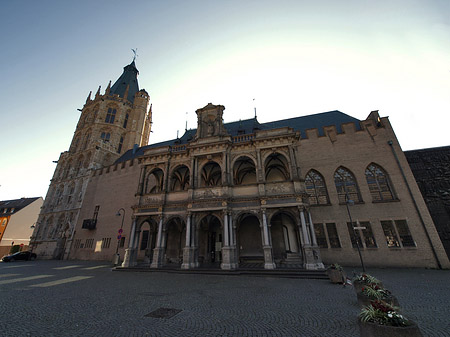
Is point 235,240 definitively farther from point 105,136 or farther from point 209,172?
point 105,136

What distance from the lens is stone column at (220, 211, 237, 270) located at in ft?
48.0

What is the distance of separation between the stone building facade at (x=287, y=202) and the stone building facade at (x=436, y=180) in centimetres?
137

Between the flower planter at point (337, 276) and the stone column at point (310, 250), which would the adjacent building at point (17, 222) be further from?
the flower planter at point (337, 276)

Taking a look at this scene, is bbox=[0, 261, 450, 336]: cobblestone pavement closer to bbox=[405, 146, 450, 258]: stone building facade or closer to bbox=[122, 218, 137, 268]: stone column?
bbox=[122, 218, 137, 268]: stone column

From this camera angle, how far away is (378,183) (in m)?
17.6

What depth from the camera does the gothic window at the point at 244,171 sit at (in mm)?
19938

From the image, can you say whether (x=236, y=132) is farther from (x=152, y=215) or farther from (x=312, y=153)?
(x=152, y=215)

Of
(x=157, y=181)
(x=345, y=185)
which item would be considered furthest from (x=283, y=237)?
(x=157, y=181)

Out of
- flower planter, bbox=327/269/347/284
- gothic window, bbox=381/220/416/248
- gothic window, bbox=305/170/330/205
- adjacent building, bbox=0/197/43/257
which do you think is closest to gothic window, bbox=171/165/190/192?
gothic window, bbox=305/170/330/205

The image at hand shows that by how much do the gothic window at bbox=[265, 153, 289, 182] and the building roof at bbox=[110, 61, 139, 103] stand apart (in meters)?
39.9

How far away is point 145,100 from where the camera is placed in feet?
150

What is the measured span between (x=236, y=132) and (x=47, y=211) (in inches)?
1451

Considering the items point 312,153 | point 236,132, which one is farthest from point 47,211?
point 312,153

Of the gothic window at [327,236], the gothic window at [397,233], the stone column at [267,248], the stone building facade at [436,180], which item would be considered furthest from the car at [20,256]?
the stone building facade at [436,180]
